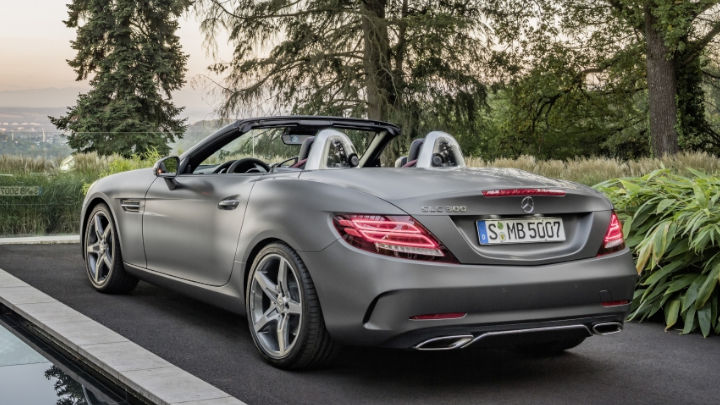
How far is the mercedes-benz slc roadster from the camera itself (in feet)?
15.0

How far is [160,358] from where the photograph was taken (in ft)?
17.7

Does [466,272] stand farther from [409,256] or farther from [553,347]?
[553,347]

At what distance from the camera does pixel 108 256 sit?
7836mm

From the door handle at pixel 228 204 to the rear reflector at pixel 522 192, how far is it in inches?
67.0

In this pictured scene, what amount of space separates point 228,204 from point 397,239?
5.24 ft

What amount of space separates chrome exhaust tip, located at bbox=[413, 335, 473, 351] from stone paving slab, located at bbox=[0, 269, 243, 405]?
0.94 metres

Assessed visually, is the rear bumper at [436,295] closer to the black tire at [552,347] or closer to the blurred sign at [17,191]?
the black tire at [552,347]

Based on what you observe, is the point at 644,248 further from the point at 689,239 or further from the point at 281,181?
the point at 281,181

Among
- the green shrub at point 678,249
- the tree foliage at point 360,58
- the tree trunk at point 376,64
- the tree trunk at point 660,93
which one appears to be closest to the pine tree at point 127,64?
the tree foliage at point 360,58

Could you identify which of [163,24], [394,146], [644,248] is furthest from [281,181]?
[163,24]

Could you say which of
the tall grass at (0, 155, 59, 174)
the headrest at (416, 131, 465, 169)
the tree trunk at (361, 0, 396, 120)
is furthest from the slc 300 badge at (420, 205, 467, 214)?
the tree trunk at (361, 0, 396, 120)

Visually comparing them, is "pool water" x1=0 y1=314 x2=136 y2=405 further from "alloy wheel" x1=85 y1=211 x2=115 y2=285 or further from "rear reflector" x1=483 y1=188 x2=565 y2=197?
"rear reflector" x1=483 y1=188 x2=565 y2=197

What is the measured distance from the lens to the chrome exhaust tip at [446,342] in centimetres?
457

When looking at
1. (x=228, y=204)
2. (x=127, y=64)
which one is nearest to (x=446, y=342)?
(x=228, y=204)
